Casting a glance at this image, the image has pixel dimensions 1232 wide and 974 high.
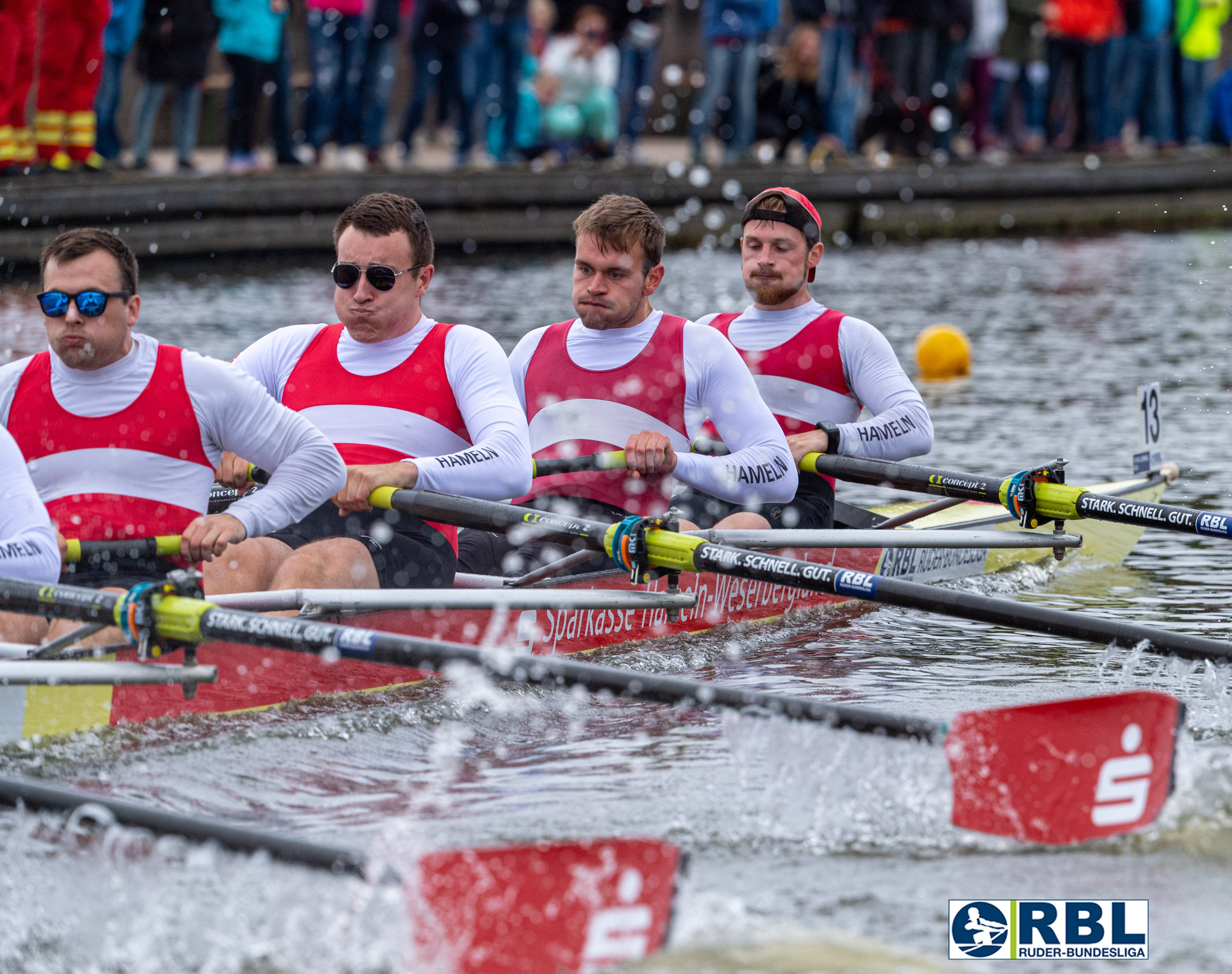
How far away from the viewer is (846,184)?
16391mm

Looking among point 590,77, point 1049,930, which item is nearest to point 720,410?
point 1049,930

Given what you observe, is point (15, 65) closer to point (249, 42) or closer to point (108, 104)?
point (108, 104)

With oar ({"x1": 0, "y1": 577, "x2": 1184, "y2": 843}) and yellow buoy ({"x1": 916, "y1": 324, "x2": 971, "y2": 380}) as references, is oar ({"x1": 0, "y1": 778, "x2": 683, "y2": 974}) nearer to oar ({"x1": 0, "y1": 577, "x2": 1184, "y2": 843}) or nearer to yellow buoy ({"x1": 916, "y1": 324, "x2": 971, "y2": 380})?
oar ({"x1": 0, "y1": 577, "x2": 1184, "y2": 843})

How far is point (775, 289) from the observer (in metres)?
6.53

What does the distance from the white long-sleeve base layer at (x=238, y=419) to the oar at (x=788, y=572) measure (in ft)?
0.92

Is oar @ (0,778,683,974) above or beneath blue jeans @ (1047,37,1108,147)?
beneath

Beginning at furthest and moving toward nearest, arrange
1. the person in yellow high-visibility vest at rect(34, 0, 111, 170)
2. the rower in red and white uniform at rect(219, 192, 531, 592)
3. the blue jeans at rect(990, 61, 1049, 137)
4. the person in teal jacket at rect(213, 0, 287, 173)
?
the blue jeans at rect(990, 61, 1049, 137) < the person in teal jacket at rect(213, 0, 287, 173) < the person in yellow high-visibility vest at rect(34, 0, 111, 170) < the rower in red and white uniform at rect(219, 192, 531, 592)

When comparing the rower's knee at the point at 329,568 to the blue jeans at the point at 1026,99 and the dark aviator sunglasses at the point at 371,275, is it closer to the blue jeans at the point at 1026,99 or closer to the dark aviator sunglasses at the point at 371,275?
the dark aviator sunglasses at the point at 371,275

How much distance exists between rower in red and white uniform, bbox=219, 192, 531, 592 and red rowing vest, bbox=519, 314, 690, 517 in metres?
0.49

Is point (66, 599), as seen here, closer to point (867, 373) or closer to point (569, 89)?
point (867, 373)

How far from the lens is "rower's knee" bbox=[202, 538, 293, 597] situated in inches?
186

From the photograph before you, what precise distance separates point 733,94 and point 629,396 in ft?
33.8

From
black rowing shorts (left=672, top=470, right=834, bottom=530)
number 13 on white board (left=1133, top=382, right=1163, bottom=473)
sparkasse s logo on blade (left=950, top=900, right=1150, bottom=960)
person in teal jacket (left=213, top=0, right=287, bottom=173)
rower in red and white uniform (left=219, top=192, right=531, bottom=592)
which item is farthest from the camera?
person in teal jacket (left=213, top=0, right=287, bottom=173)

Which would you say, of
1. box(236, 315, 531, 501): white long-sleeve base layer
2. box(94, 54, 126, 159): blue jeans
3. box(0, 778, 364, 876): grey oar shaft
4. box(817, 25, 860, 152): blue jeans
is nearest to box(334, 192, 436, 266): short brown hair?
box(236, 315, 531, 501): white long-sleeve base layer
